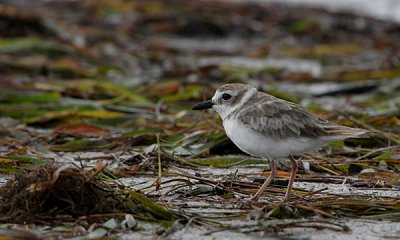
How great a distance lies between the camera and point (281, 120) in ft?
11.1

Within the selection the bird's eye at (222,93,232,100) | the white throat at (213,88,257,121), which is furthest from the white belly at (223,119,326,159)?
the bird's eye at (222,93,232,100)

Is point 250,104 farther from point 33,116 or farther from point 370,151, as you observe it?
point 33,116

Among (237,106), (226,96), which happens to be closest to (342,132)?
(237,106)

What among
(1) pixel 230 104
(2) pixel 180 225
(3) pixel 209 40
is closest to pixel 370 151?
(1) pixel 230 104

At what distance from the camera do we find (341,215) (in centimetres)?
317

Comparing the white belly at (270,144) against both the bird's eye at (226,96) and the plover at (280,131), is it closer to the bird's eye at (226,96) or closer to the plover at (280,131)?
the plover at (280,131)

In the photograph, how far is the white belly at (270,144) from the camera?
3361 mm

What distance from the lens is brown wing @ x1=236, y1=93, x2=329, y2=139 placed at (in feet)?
11.0

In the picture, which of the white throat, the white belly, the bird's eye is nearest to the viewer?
the white belly

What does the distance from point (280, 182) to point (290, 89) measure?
3765mm

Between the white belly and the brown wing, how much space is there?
0.07 feet

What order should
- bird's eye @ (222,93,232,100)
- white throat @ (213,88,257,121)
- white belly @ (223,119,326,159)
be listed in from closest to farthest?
1. white belly @ (223,119,326,159)
2. white throat @ (213,88,257,121)
3. bird's eye @ (222,93,232,100)

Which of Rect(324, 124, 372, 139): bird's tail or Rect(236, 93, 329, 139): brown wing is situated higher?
Rect(236, 93, 329, 139): brown wing

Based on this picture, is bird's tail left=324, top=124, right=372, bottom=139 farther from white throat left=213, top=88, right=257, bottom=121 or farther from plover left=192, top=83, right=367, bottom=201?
white throat left=213, top=88, right=257, bottom=121
